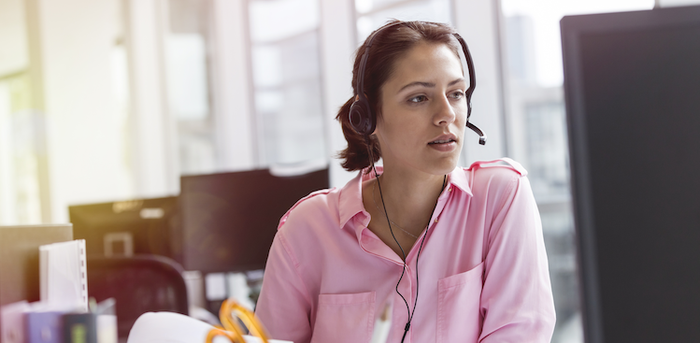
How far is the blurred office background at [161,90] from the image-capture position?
9.16 feet

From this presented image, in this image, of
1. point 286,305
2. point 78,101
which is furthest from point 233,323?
point 78,101

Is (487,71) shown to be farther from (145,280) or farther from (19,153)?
(19,153)

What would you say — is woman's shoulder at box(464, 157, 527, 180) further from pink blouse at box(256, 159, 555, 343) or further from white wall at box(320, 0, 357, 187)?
white wall at box(320, 0, 357, 187)

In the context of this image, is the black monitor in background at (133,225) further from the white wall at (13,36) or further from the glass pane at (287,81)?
the white wall at (13,36)

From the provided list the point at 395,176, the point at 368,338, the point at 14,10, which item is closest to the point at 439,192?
the point at 395,176

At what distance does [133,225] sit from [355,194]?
123 cm

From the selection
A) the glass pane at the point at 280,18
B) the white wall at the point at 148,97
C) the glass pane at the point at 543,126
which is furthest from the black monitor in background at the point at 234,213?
the white wall at the point at 148,97

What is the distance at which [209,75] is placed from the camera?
10.8ft

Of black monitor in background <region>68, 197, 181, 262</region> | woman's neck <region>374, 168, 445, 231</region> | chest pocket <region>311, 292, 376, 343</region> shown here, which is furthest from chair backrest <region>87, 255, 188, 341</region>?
black monitor in background <region>68, 197, 181, 262</region>

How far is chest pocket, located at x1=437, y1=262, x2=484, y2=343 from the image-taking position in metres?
0.97

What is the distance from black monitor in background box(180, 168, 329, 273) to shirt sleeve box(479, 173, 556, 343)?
0.88 meters

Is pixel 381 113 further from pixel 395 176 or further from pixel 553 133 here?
pixel 553 133

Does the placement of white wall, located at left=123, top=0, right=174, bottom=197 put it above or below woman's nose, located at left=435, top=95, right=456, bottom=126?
above

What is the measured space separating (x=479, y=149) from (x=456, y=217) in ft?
3.43
